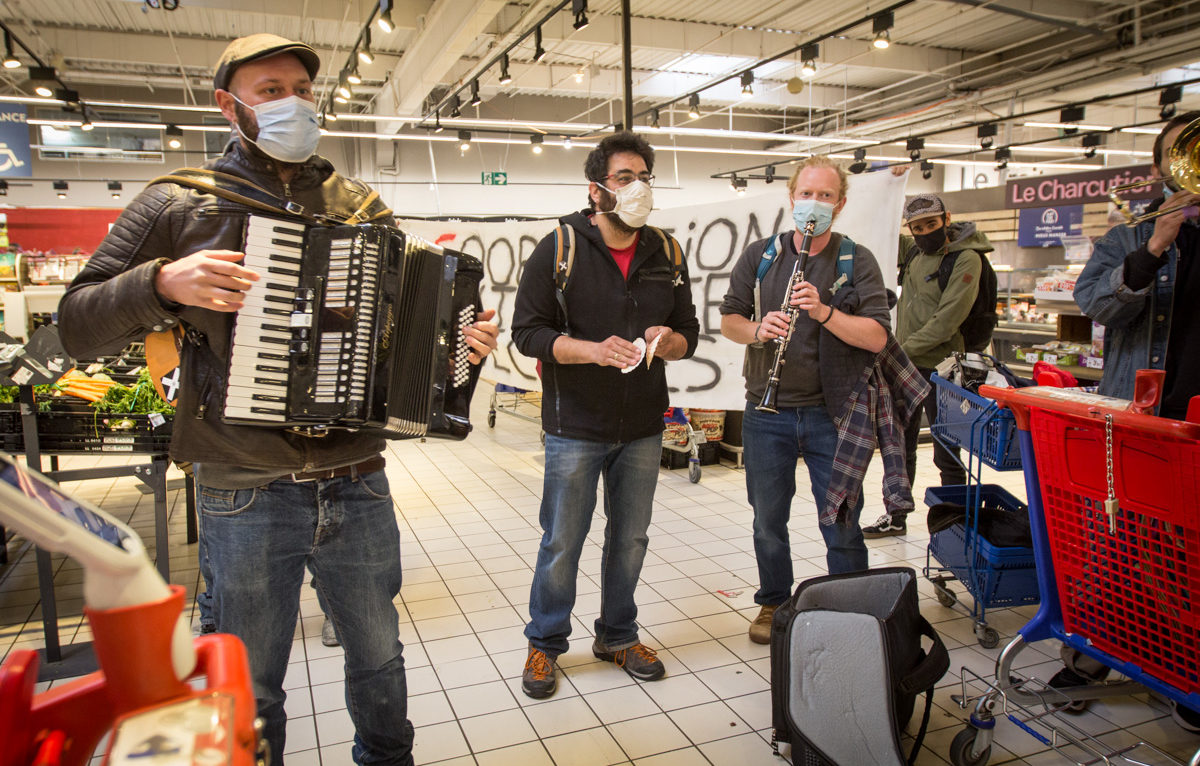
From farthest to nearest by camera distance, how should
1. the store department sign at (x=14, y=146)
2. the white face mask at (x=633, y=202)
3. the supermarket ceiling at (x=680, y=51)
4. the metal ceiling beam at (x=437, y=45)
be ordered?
the store department sign at (x=14, y=146)
the supermarket ceiling at (x=680, y=51)
the metal ceiling beam at (x=437, y=45)
the white face mask at (x=633, y=202)

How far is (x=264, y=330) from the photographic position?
4.83 feet

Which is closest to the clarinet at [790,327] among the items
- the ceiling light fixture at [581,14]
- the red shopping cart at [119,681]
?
the red shopping cart at [119,681]

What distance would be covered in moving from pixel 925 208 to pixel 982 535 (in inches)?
66.9

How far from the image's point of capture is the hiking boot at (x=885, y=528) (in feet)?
13.0

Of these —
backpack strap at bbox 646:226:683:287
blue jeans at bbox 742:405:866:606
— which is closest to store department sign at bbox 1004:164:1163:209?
blue jeans at bbox 742:405:866:606

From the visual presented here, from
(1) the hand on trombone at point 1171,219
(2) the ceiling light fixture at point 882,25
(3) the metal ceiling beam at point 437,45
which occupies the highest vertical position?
(3) the metal ceiling beam at point 437,45

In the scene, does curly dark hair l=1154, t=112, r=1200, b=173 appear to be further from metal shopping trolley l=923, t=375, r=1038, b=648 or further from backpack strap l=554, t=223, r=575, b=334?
backpack strap l=554, t=223, r=575, b=334

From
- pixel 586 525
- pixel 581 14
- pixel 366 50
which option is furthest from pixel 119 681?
pixel 366 50

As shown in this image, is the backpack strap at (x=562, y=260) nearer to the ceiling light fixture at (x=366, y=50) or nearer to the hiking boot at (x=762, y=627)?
the hiking boot at (x=762, y=627)

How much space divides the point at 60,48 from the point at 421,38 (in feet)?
16.6

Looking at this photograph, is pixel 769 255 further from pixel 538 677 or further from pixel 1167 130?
pixel 538 677

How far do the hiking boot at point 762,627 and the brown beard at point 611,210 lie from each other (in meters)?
1.46

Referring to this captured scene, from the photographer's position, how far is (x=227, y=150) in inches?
64.0

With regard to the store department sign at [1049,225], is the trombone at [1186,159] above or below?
below
